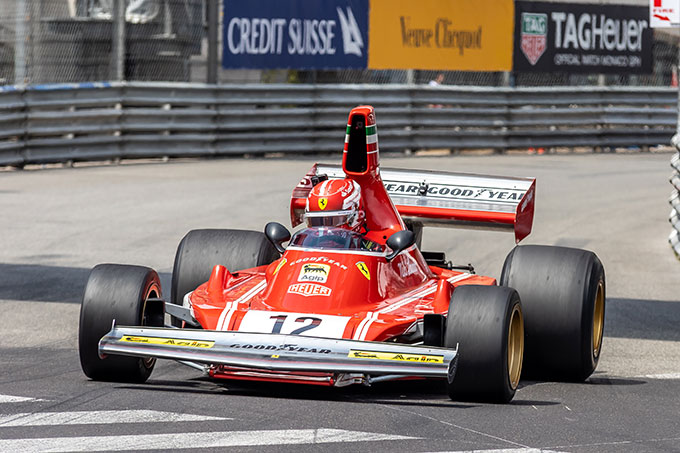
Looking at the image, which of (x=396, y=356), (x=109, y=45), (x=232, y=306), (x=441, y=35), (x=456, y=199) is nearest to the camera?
(x=396, y=356)

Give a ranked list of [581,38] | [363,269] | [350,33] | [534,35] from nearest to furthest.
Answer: [363,269] < [350,33] < [534,35] < [581,38]

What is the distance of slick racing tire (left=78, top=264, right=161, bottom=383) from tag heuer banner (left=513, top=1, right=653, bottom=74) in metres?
18.8

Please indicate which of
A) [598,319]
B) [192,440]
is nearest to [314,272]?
[192,440]

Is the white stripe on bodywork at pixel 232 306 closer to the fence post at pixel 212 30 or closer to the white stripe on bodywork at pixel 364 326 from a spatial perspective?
the white stripe on bodywork at pixel 364 326

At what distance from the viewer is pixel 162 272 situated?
1209 centimetres

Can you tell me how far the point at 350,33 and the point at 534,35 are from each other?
14.3 ft

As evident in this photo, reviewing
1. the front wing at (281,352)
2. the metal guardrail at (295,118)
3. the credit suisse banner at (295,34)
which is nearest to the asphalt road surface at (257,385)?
the front wing at (281,352)

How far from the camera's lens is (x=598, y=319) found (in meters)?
8.52

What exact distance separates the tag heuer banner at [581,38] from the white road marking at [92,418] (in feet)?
64.8

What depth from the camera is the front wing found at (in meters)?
6.64

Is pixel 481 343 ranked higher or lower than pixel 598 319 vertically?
higher

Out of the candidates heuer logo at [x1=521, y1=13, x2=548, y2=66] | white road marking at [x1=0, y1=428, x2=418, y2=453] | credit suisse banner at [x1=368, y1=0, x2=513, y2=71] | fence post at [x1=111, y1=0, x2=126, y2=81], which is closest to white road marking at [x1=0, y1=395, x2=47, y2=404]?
white road marking at [x1=0, y1=428, x2=418, y2=453]

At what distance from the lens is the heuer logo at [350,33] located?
23.1 metres

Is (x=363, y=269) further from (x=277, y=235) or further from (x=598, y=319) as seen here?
(x=598, y=319)
